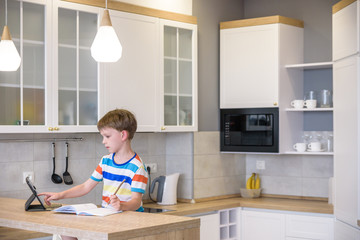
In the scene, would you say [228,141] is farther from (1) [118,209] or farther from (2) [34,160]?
(1) [118,209]

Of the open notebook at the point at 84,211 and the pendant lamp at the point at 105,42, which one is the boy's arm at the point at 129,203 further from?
the pendant lamp at the point at 105,42

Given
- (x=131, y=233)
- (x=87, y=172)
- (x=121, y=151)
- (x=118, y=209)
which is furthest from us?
(x=87, y=172)

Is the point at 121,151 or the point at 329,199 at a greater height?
the point at 121,151

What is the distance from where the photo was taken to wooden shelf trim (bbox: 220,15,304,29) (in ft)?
15.1

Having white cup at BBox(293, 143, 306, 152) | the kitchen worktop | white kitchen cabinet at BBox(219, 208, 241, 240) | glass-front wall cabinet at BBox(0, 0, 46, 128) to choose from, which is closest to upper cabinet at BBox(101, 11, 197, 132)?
glass-front wall cabinet at BBox(0, 0, 46, 128)

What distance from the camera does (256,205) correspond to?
4547mm

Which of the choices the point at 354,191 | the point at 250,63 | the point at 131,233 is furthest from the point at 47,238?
the point at 250,63

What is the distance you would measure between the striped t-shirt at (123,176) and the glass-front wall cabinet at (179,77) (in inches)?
57.9

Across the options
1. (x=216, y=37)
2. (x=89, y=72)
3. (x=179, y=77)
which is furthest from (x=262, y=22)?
(x=89, y=72)

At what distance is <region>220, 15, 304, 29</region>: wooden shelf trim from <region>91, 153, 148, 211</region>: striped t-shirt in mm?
2318

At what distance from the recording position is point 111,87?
3916 mm

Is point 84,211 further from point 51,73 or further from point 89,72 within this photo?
point 89,72

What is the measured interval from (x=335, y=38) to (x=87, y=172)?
2083mm

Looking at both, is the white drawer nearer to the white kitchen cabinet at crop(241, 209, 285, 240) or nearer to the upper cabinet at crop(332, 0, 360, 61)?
the white kitchen cabinet at crop(241, 209, 285, 240)
